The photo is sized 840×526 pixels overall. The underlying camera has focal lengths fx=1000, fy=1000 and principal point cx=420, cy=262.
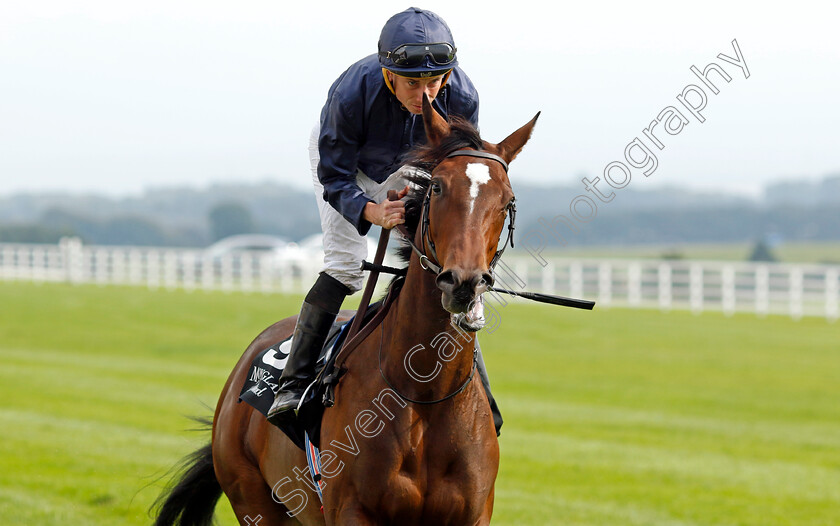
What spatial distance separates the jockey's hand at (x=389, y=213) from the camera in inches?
154

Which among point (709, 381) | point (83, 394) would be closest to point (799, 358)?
point (709, 381)

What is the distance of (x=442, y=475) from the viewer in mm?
3855

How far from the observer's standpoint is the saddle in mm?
4227

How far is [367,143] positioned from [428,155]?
0.71 meters

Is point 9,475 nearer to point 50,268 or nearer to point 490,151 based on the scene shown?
point 490,151

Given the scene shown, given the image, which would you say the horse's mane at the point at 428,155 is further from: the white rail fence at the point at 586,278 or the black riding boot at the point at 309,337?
the white rail fence at the point at 586,278

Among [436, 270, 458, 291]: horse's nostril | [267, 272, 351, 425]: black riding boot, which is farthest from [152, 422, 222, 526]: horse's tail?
[436, 270, 458, 291]: horse's nostril

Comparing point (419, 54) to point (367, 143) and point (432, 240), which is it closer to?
point (367, 143)

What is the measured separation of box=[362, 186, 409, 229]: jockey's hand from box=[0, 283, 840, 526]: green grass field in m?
2.70

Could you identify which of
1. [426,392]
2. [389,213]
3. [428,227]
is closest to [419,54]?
[389,213]

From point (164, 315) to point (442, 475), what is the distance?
22.5 meters

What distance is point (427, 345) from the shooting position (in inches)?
153

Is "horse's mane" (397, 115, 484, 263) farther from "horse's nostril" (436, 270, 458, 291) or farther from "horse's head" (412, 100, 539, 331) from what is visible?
"horse's nostril" (436, 270, 458, 291)

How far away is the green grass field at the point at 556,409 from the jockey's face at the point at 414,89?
9.38ft
